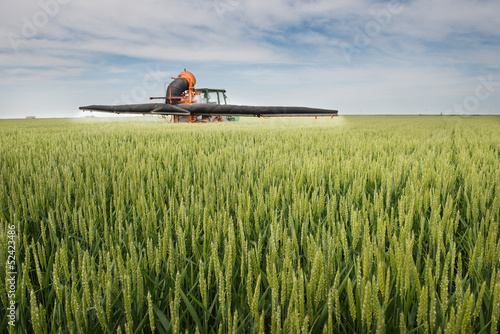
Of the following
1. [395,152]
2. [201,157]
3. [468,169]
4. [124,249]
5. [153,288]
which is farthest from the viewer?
[395,152]

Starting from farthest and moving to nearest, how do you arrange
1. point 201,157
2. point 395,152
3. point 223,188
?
point 395,152, point 201,157, point 223,188

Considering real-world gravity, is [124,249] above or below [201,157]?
below

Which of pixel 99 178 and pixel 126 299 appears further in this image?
pixel 99 178

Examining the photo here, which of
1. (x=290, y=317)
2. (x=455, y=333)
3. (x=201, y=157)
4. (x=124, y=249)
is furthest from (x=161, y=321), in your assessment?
(x=201, y=157)

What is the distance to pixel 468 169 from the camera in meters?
1.75

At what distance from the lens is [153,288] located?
26.4 inches

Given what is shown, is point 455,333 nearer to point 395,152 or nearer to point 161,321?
point 161,321

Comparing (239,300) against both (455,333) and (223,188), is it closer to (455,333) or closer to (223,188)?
(455,333)

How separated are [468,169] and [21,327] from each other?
84.4 inches

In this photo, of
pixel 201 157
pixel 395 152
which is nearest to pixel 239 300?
pixel 201 157

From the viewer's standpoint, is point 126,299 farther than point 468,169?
No

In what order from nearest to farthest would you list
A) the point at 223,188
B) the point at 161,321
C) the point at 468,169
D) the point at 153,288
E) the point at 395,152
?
the point at 161,321 → the point at 153,288 → the point at 223,188 → the point at 468,169 → the point at 395,152

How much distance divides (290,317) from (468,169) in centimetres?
179

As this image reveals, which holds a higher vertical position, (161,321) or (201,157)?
(201,157)
